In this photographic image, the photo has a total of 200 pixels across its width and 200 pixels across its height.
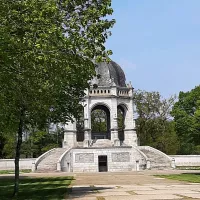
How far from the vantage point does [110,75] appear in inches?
2343

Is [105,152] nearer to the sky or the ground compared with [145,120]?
nearer to the ground

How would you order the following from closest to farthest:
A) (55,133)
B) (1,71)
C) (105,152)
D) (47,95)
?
(1,71) < (47,95) < (105,152) < (55,133)

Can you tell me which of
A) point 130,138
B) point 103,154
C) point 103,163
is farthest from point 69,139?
point 130,138

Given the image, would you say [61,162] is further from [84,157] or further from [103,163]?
[103,163]

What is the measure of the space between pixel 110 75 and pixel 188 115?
23288mm

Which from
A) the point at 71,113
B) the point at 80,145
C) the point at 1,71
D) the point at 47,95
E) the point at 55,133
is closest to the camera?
the point at 1,71

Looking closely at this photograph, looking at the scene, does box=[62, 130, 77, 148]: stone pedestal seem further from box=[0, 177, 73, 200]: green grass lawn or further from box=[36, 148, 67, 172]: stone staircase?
box=[0, 177, 73, 200]: green grass lawn

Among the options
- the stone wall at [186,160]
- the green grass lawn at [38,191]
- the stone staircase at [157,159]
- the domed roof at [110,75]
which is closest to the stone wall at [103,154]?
the stone staircase at [157,159]

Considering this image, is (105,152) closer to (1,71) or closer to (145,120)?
(145,120)

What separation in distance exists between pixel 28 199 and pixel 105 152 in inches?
1441

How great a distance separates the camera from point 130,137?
5822cm

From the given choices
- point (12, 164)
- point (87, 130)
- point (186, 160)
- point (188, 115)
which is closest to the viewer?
point (188, 115)

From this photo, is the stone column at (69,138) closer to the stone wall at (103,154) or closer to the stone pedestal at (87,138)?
the stone pedestal at (87,138)

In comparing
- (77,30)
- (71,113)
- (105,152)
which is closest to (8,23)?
(77,30)
